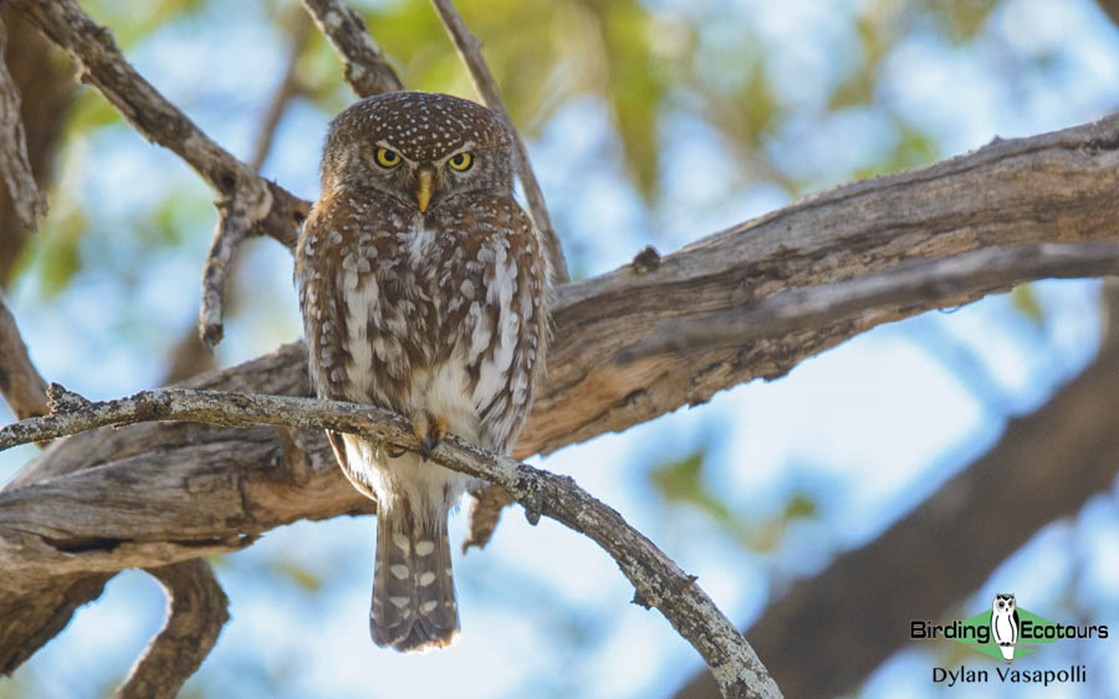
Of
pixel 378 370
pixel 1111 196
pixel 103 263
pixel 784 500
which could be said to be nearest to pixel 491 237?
pixel 378 370

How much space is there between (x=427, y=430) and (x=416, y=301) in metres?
0.50

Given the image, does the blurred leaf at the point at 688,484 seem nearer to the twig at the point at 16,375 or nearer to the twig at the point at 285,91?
the twig at the point at 285,91

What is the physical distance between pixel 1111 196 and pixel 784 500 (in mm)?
2788

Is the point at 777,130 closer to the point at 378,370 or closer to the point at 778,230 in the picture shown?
the point at 778,230

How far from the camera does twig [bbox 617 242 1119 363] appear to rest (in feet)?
6.24

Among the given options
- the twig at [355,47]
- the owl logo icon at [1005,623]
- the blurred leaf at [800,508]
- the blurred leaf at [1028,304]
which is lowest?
the owl logo icon at [1005,623]

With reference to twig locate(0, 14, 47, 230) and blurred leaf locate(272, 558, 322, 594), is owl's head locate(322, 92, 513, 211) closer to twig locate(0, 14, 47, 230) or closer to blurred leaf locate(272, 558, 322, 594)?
twig locate(0, 14, 47, 230)

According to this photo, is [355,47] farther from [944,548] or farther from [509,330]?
[944,548]

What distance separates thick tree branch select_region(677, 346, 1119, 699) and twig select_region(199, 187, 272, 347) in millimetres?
2121

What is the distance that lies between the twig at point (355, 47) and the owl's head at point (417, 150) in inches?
17.2

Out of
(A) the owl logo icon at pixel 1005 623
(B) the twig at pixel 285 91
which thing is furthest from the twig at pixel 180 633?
(A) the owl logo icon at pixel 1005 623

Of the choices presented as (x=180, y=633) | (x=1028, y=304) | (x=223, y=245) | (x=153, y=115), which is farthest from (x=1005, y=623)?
(x=153, y=115)

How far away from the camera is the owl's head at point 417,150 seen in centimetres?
449

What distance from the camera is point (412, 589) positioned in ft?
15.7
